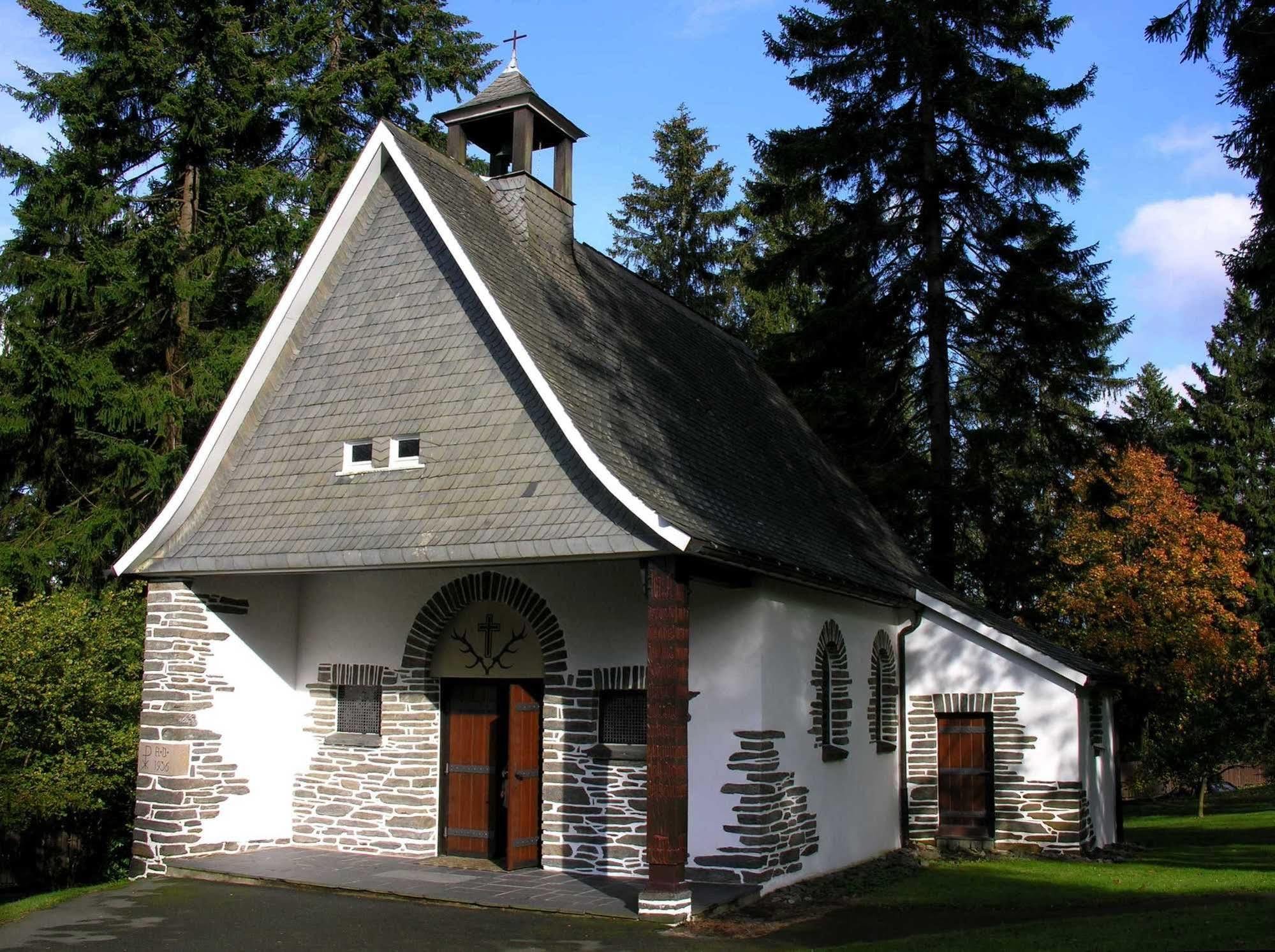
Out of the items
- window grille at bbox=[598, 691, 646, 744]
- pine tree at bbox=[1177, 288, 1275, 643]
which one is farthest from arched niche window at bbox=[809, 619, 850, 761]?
pine tree at bbox=[1177, 288, 1275, 643]

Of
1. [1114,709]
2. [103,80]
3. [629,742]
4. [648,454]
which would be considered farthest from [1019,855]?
[103,80]

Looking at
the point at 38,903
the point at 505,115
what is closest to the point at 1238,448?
the point at 505,115

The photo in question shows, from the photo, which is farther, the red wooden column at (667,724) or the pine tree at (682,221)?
the pine tree at (682,221)

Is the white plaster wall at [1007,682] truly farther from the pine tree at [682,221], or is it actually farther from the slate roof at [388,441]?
the pine tree at [682,221]

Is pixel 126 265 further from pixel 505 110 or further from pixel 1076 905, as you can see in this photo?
pixel 1076 905

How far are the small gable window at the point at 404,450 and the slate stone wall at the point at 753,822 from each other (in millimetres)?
4302

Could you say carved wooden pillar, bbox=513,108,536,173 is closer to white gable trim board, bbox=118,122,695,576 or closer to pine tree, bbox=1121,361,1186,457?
white gable trim board, bbox=118,122,695,576

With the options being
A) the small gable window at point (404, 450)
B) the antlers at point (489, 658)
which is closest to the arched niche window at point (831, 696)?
the antlers at point (489, 658)

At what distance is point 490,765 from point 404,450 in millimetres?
3572

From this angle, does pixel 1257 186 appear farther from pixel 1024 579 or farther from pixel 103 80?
pixel 103 80

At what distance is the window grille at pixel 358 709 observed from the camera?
13680mm

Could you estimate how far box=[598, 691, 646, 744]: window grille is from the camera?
12.1 m

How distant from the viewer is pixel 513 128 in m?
15.0

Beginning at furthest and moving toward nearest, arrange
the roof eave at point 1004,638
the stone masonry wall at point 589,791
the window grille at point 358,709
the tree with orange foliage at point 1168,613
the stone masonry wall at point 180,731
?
the tree with orange foliage at point 1168,613 → the roof eave at point 1004,638 → the window grille at point 358,709 → the stone masonry wall at point 180,731 → the stone masonry wall at point 589,791
